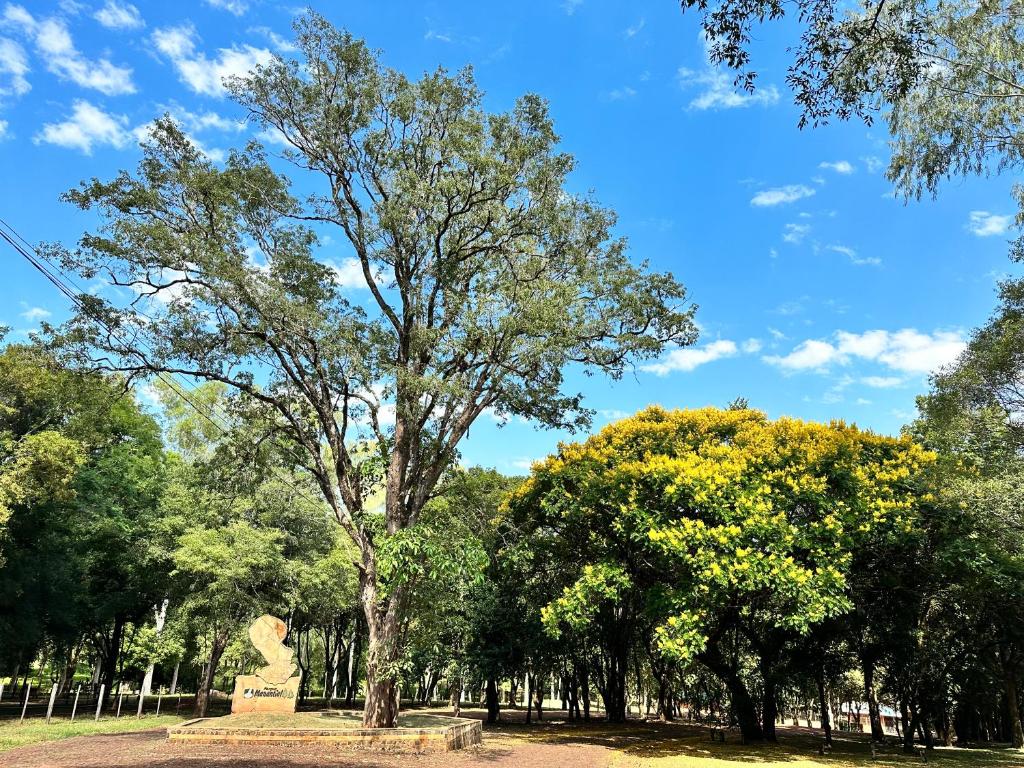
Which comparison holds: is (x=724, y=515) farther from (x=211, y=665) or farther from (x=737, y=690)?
(x=211, y=665)

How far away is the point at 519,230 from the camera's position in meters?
15.9

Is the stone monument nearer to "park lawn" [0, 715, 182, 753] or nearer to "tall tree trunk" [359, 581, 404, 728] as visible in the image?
"park lawn" [0, 715, 182, 753]

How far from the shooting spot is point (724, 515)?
14.4m

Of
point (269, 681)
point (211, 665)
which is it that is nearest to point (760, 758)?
point (269, 681)

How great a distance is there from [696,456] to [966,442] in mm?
7575

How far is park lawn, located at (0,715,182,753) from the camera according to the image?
15498 mm

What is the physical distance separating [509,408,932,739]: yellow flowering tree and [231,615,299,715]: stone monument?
7.90m

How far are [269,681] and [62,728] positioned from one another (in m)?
6.89

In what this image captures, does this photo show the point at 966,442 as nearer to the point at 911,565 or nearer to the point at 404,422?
the point at 911,565

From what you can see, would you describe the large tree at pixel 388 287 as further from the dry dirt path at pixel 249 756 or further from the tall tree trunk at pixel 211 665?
the tall tree trunk at pixel 211 665

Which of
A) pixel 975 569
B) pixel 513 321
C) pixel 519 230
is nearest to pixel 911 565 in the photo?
pixel 975 569

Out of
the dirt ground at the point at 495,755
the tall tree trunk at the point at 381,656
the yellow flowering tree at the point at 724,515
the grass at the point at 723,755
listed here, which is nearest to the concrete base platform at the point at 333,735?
the dirt ground at the point at 495,755

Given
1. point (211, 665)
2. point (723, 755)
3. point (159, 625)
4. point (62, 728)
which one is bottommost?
point (62, 728)

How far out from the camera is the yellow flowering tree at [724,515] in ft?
45.8
